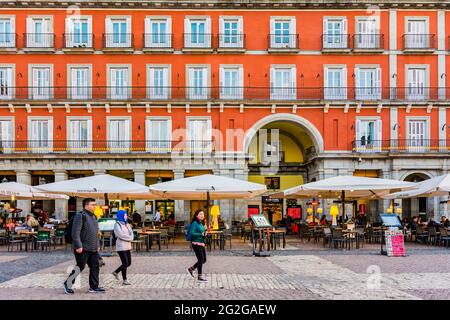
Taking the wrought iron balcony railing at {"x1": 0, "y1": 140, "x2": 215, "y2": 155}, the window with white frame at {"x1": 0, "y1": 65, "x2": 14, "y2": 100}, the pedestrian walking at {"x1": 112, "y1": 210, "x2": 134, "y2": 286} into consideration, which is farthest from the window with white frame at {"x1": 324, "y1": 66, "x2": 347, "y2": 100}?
the pedestrian walking at {"x1": 112, "y1": 210, "x2": 134, "y2": 286}

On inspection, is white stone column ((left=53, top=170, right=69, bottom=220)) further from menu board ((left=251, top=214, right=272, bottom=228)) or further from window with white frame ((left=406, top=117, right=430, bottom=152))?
window with white frame ((left=406, top=117, right=430, bottom=152))

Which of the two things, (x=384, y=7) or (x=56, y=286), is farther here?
(x=384, y=7)

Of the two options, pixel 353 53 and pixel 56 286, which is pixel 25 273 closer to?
pixel 56 286

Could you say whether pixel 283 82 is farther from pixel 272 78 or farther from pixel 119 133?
pixel 119 133

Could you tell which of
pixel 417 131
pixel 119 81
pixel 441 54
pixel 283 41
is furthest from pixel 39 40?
pixel 441 54

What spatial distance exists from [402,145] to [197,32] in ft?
50.1

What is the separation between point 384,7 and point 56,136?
23012mm

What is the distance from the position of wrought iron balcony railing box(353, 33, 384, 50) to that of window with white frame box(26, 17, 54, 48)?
19.9 meters

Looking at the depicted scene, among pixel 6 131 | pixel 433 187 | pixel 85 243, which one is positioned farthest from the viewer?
pixel 6 131

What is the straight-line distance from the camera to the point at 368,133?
34344 mm

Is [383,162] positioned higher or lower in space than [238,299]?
higher
